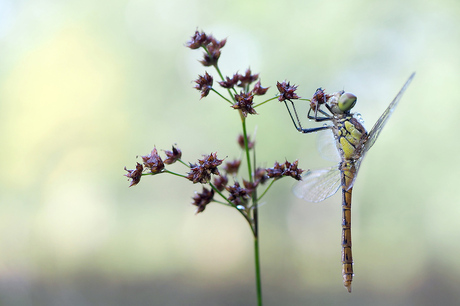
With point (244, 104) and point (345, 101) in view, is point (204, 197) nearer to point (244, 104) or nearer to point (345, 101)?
point (244, 104)

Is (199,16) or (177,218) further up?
(199,16)

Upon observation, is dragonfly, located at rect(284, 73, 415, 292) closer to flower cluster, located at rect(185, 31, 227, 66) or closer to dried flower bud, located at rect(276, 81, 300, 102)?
dried flower bud, located at rect(276, 81, 300, 102)

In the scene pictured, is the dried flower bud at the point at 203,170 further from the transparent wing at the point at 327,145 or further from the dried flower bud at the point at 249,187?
the transparent wing at the point at 327,145

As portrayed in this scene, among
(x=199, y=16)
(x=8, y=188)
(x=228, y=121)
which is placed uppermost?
(x=199, y=16)

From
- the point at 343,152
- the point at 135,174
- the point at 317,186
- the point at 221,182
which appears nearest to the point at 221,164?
Result: the point at 221,182

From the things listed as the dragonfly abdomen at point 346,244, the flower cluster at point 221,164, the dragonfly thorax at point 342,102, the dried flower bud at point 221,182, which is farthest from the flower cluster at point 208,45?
the dragonfly abdomen at point 346,244

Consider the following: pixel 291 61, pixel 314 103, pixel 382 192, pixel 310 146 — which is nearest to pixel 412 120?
pixel 382 192

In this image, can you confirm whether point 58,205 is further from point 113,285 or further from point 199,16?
point 199,16
